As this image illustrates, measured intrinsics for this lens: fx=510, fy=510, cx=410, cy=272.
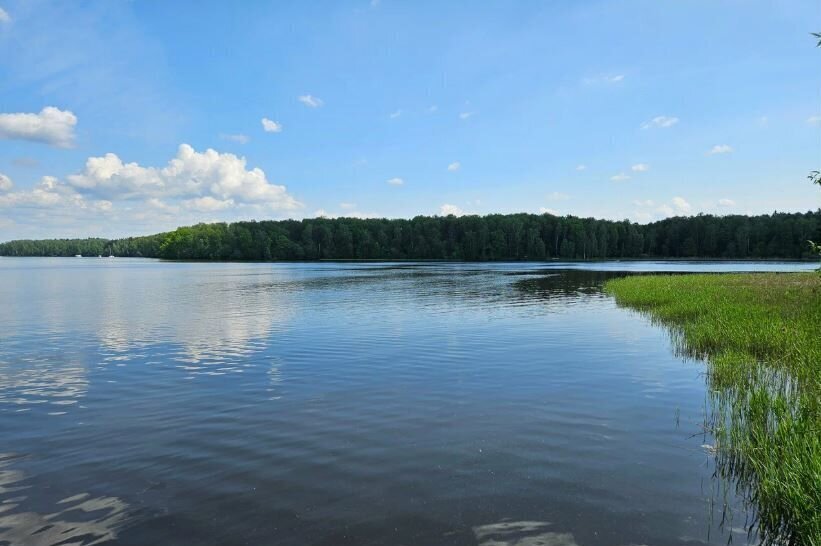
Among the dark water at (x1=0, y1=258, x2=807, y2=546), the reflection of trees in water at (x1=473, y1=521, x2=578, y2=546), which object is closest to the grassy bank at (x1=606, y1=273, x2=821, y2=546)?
the dark water at (x1=0, y1=258, x2=807, y2=546)

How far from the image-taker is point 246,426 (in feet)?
41.3

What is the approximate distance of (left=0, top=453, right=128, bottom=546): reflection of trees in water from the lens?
24.7ft

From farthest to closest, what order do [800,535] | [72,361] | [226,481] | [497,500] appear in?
[72,361] → [226,481] → [497,500] → [800,535]

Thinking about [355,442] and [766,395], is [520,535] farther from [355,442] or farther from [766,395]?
[766,395]

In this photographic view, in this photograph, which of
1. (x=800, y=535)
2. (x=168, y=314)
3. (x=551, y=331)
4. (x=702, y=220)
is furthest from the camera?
(x=702, y=220)

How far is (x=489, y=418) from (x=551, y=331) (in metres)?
15.9

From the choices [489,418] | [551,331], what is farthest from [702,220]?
[489,418]

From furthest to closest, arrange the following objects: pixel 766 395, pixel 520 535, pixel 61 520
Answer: pixel 766 395 → pixel 61 520 → pixel 520 535

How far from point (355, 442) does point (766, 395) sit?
29.4 ft

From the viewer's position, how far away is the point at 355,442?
11391mm

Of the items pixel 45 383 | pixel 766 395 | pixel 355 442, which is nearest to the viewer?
pixel 766 395

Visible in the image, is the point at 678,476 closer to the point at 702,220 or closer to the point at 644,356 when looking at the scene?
the point at 644,356

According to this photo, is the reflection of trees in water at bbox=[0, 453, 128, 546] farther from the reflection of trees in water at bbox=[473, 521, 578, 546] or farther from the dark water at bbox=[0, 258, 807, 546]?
the reflection of trees in water at bbox=[473, 521, 578, 546]

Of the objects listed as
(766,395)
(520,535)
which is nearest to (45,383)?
(520,535)
